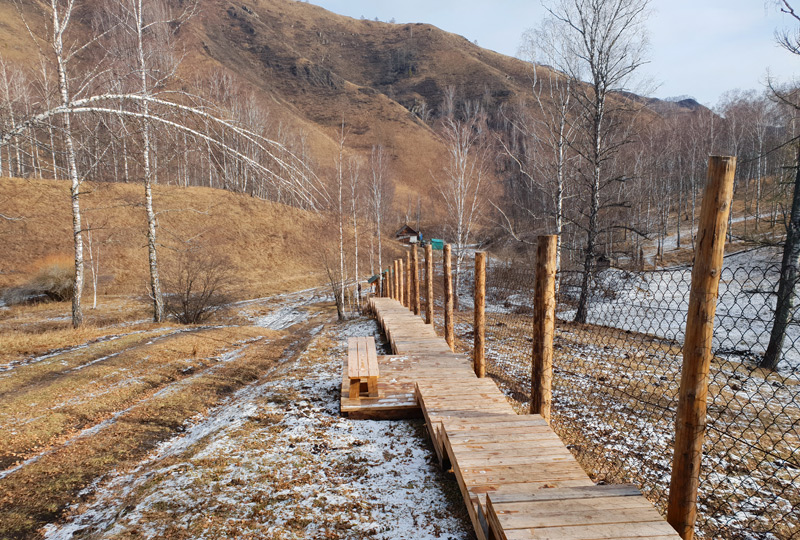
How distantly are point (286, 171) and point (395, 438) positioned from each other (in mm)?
3354

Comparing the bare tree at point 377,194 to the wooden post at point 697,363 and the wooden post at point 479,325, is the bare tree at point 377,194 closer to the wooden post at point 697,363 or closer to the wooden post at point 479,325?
the wooden post at point 479,325

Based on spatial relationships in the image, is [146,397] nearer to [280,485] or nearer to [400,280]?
[280,485]

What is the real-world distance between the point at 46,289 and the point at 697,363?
25997mm

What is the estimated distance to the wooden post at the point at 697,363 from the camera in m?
2.30

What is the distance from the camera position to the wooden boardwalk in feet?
7.11

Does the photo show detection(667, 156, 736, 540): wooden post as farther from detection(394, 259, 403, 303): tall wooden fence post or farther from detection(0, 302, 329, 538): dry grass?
detection(394, 259, 403, 303): tall wooden fence post

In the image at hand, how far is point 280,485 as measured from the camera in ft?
12.1

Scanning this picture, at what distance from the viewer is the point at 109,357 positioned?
812 centimetres

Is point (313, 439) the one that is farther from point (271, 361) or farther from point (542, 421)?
point (271, 361)

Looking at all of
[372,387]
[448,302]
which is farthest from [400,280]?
[372,387]

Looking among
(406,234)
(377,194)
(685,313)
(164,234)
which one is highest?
(377,194)

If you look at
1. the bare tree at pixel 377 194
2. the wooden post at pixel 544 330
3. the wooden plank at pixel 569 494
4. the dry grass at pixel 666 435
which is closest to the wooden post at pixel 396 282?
the dry grass at pixel 666 435

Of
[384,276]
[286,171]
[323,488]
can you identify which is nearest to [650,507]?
[323,488]

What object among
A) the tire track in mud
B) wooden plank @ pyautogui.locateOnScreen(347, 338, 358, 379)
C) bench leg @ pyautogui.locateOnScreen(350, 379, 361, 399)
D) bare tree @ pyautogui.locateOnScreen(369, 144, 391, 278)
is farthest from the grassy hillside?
bench leg @ pyautogui.locateOnScreen(350, 379, 361, 399)
